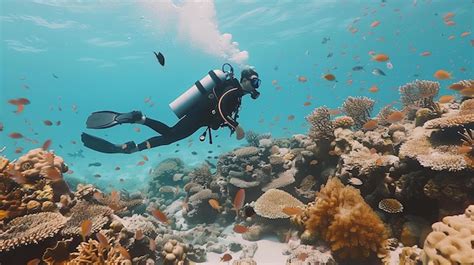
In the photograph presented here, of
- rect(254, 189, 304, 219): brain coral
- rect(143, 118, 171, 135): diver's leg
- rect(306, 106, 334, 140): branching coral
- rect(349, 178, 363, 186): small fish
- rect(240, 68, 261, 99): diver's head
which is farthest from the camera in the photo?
rect(306, 106, 334, 140): branching coral

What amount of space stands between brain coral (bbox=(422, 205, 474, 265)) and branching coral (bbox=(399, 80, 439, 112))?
5399mm

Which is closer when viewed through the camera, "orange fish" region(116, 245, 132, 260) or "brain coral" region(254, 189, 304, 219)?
"orange fish" region(116, 245, 132, 260)

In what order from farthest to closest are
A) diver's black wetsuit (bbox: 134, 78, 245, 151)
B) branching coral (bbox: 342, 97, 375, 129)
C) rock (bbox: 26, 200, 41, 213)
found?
branching coral (bbox: 342, 97, 375, 129)
diver's black wetsuit (bbox: 134, 78, 245, 151)
rock (bbox: 26, 200, 41, 213)

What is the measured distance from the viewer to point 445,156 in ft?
17.4

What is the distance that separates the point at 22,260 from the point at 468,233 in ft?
→ 20.8

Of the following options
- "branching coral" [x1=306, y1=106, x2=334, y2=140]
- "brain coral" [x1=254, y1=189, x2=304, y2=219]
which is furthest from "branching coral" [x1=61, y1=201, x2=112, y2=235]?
"branching coral" [x1=306, y1=106, x2=334, y2=140]

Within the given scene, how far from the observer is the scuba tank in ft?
23.3

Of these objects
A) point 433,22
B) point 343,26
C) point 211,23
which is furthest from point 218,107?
point 433,22

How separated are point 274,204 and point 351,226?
3317mm

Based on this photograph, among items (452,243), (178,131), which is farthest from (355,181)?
(178,131)

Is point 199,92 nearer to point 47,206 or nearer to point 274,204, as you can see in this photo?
point 274,204

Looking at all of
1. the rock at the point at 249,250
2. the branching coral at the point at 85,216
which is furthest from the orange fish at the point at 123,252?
the rock at the point at 249,250

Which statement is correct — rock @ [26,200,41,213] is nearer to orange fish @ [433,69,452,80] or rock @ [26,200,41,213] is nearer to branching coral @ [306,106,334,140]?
branching coral @ [306,106,334,140]

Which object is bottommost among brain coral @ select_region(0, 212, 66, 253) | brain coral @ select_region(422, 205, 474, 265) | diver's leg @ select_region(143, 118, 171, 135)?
brain coral @ select_region(422, 205, 474, 265)
